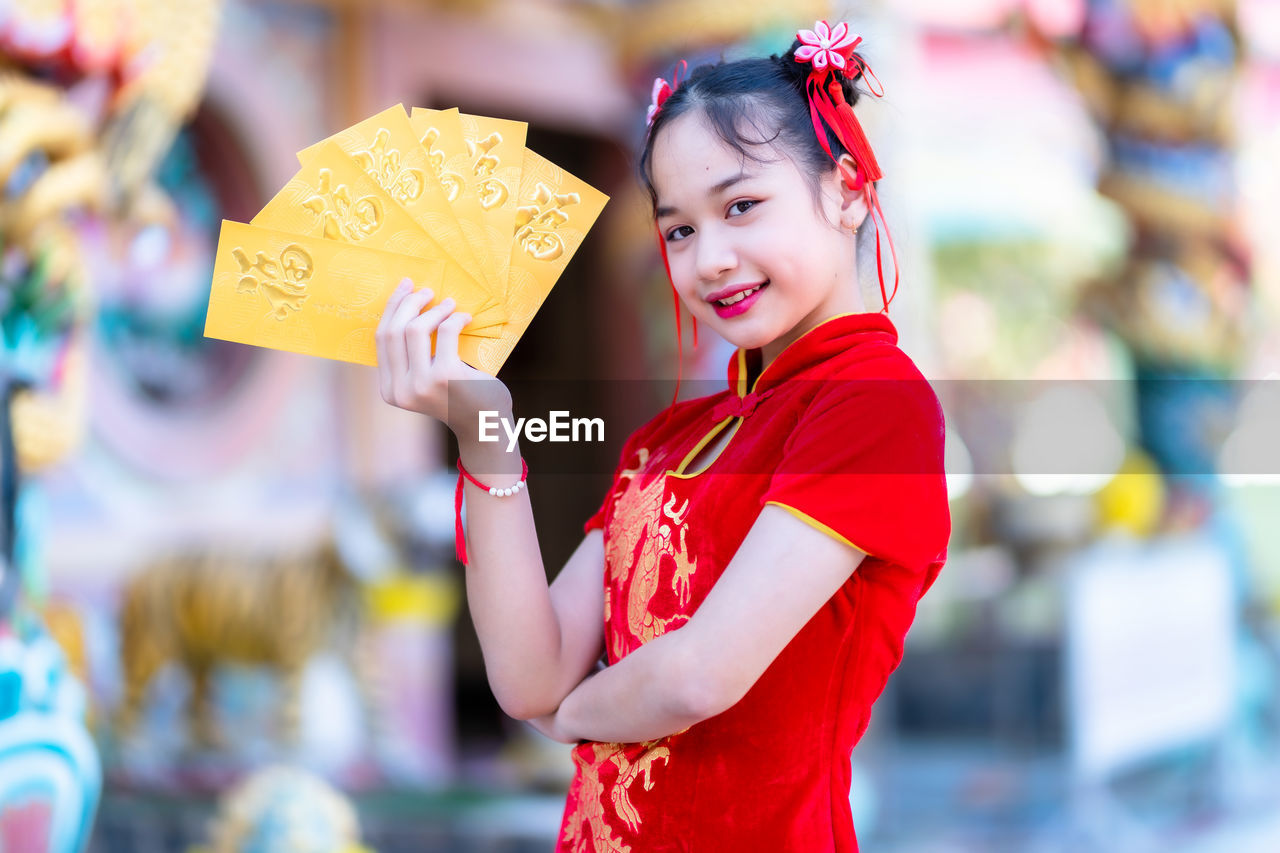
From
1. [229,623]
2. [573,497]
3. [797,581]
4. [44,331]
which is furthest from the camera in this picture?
[573,497]

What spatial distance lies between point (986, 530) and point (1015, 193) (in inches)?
70.2

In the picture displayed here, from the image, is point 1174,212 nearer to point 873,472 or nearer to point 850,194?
point 850,194

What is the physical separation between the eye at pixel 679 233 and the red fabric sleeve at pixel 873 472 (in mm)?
179

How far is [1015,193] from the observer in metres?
5.92

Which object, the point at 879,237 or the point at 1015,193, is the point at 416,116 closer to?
the point at 879,237

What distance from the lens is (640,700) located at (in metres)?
0.91

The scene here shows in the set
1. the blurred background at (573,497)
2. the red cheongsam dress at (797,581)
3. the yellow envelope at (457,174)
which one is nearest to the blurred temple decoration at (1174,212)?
the blurred background at (573,497)

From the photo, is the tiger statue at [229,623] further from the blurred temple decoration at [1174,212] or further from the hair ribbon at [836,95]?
the blurred temple decoration at [1174,212]

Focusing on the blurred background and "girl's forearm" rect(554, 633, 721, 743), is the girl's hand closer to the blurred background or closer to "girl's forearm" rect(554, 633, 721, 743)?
"girl's forearm" rect(554, 633, 721, 743)

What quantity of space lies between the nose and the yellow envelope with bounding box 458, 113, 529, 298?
16 cm

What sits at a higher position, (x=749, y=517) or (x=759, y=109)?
(x=759, y=109)

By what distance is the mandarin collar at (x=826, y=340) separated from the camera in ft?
3.23

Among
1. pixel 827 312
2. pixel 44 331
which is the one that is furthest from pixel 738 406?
pixel 44 331

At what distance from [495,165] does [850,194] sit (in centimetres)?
29
